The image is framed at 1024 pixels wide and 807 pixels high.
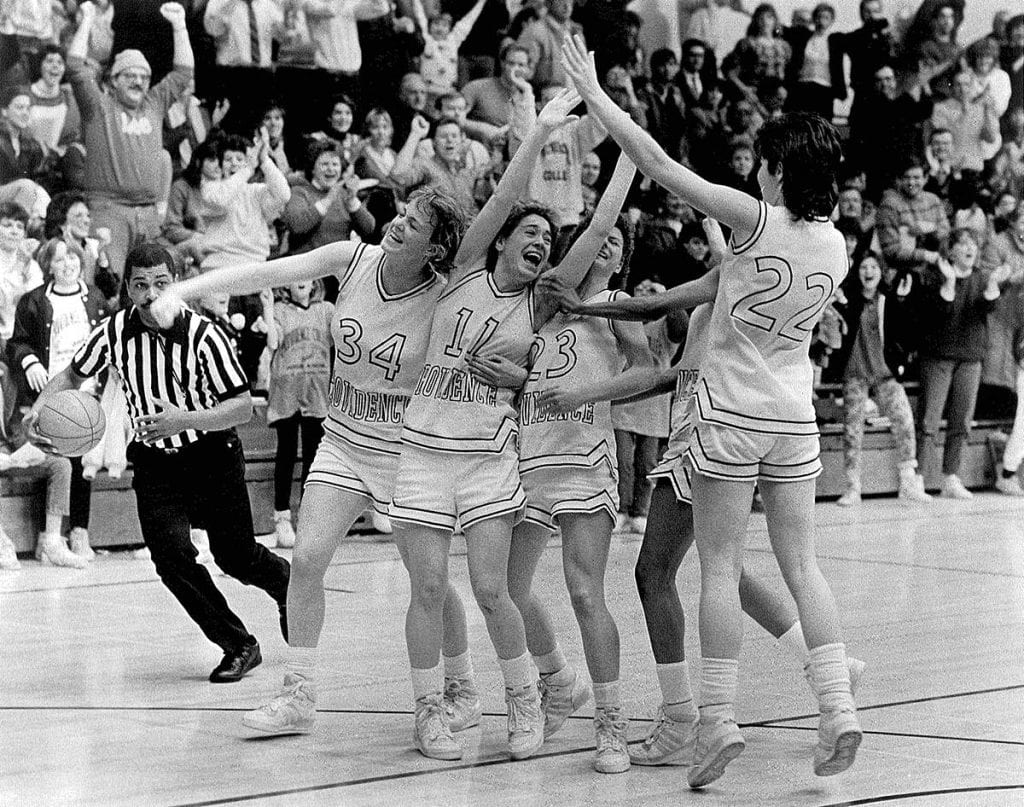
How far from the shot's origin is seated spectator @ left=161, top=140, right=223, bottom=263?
11.0m

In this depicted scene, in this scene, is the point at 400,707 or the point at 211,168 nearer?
the point at 400,707

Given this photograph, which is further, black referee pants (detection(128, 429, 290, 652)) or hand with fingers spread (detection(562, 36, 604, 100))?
black referee pants (detection(128, 429, 290, 652))

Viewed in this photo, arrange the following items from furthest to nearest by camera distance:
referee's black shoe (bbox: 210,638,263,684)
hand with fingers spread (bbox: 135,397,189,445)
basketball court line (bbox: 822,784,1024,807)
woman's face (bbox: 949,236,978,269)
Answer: woman's face (bbox: 949,236,978,269) → referee's black shoe (bbox: 210,638,263,684) → hand with fingers spread (bbox: 135,397,189,445) → basketball court line (bbox: 822,784,1024,807)

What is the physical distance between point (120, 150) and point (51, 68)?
2.20ft

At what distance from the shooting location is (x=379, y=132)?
1175 cm

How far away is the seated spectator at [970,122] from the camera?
52.0ft

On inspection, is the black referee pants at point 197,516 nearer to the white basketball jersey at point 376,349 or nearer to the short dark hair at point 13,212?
the white basketball jersey at point 376,349

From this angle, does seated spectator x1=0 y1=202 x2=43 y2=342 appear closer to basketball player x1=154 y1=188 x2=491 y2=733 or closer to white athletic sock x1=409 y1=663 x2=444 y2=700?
basketball player x1=154 y1=188 x2=491 y2=733

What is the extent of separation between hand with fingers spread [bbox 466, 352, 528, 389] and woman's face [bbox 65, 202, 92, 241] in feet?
19.2

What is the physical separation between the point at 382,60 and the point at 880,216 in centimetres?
484

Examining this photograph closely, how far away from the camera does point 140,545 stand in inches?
406

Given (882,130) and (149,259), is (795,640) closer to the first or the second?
(149,259)


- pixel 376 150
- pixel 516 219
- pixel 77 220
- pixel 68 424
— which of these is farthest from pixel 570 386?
pixel 376 150

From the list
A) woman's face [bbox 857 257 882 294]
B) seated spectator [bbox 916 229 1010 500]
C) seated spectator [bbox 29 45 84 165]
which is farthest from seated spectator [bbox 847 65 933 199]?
seated spectator [bbox 29 45 84 165]
